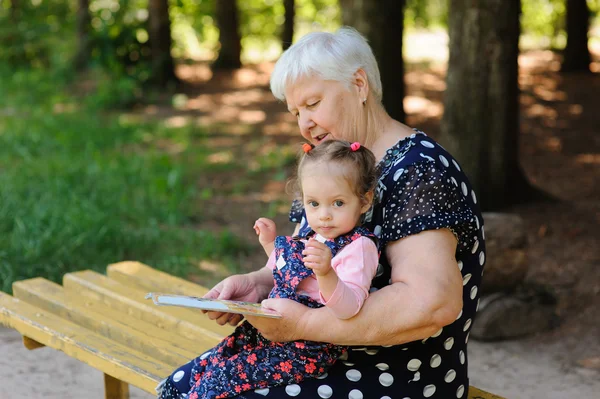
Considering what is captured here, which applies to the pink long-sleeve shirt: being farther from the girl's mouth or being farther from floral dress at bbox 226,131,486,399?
the girl's mouth

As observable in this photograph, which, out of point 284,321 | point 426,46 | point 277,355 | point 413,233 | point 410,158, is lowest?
point 426,46

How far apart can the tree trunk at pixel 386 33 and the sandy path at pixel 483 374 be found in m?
3.20

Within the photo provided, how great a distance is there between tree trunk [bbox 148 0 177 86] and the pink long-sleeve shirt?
9.85 metres

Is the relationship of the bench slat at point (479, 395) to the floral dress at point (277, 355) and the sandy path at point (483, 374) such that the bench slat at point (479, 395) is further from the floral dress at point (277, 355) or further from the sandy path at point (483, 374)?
the sandy path at point (483, 374)

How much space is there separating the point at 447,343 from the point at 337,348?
0.33m

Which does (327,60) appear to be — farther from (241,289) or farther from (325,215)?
(241,289)

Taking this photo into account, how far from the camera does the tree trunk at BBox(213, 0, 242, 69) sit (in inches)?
524

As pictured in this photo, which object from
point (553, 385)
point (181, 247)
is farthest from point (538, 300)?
point (181, 247)

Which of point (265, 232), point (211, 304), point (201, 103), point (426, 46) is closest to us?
point (211, 304)

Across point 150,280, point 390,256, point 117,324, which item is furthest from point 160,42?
point 390,256

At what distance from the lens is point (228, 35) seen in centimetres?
1338

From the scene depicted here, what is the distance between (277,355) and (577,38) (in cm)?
1057

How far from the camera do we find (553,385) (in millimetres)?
4293

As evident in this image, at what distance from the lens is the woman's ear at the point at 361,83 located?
2.46m
